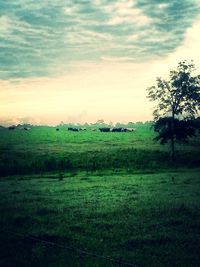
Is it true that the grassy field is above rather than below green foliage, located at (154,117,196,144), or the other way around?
below

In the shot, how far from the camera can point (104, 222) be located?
1817 centimetres

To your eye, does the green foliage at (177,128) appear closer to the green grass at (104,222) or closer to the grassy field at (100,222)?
the grassy field at (100,222)

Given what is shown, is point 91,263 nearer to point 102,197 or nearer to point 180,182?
point 102,197

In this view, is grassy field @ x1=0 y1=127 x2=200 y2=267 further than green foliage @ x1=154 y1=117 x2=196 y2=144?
No

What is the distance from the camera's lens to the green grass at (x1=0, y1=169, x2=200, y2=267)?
13617 mm

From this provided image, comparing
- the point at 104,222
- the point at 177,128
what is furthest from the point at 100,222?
the point at 177,128

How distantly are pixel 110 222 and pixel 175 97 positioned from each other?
126ft

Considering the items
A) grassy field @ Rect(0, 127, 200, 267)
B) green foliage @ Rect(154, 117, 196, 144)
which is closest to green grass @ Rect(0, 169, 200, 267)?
grassy field @ Rect(0, 127, 200, 267)

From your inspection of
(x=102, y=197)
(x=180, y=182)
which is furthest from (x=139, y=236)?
(x=180, y=182)

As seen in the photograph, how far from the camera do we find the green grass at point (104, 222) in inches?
536

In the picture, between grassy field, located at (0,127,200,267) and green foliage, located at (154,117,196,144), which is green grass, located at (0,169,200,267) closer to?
grassy field, located at (0,127,200,267)

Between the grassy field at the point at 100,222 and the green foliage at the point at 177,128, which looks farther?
the green foliage at the point at 177,128

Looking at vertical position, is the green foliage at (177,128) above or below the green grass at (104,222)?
above

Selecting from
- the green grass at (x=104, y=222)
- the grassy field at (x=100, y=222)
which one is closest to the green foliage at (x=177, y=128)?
the grassy field at (x=100, y=222)
